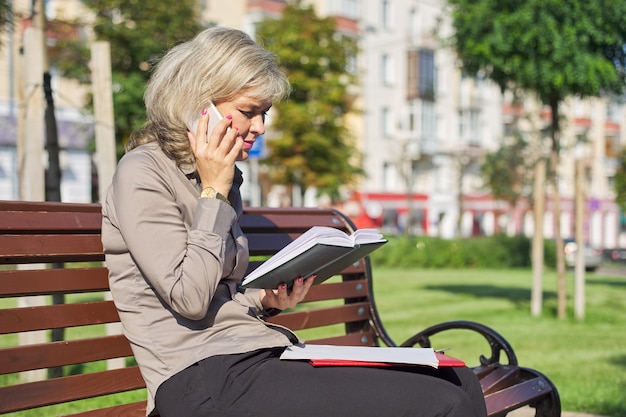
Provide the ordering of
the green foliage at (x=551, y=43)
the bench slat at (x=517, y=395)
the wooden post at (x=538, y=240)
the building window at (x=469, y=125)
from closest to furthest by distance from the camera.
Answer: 1. the bench slat at (x=517, y=395)
2. the green foliage at (x=551, y=43)
3. the wooden post at (x=538, y=240)
4. the building window at (x=469, y=125)

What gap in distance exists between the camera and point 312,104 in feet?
89.0

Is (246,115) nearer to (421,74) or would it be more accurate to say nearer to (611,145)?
(421,74)

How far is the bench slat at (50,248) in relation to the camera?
2.91m

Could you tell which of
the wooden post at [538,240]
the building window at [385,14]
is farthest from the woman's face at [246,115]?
the building window at [385,14]

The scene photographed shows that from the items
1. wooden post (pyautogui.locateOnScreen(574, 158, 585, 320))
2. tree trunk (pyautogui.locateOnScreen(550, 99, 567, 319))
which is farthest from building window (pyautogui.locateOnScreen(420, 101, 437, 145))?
wooden post (pyautogui.locateOnScreen(574, 158, 585, 320))

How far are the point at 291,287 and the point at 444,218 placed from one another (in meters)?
49.4

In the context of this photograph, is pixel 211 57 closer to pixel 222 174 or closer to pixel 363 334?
pixel 222 174

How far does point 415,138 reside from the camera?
49.2 m

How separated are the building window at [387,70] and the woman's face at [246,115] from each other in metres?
46.1

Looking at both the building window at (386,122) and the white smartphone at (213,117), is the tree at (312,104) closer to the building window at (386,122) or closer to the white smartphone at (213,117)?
the building window at (386,122)

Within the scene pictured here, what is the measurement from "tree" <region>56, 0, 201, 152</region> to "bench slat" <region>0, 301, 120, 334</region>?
1431cm

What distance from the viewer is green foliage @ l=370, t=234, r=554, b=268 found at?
27.9 metres

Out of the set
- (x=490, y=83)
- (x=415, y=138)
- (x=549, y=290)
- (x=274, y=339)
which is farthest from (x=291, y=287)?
(x=415, y=138)

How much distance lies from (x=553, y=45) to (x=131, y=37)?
9.67 m
